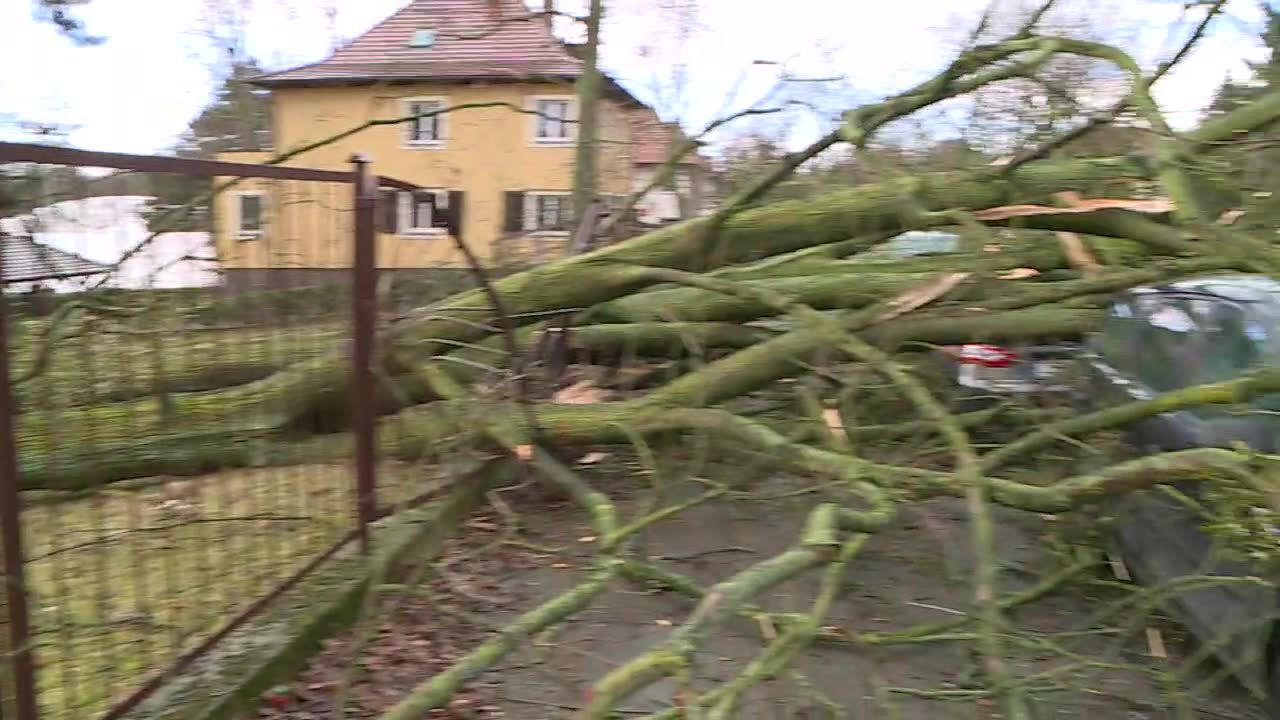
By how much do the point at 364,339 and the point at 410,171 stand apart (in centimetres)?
1760

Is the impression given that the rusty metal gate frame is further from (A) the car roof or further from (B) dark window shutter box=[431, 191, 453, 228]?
(A) the car roof

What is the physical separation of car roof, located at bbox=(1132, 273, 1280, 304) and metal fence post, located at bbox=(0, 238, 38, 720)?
13.6 ft

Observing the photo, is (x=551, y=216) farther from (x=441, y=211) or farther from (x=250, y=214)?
(x=250, y=214)

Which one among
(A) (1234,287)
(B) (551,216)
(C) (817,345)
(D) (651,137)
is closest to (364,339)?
(C) (817,345)

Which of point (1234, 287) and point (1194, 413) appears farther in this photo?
point (1234, 287)

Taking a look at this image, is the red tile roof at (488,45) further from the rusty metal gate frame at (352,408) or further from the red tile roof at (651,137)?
the rusty metal gate frame at (352,408)

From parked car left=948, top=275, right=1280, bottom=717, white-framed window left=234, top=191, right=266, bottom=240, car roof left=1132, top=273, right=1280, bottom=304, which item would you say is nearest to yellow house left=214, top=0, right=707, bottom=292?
white-framed window left=234, top=191, right=266, bottom=240

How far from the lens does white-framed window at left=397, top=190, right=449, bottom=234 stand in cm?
418

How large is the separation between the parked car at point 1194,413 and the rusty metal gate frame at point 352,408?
3022mm

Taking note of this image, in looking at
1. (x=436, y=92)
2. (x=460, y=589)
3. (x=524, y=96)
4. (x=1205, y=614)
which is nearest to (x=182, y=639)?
(x=460, y=589)

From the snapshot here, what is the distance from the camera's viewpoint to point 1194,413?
12.3ft

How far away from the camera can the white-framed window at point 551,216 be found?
25.0 feet

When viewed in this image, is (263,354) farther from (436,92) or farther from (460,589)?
(436,92)

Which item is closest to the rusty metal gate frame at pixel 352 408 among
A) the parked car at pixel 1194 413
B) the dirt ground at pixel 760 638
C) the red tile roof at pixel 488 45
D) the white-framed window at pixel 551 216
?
the dirt ground at pixel 760 638
